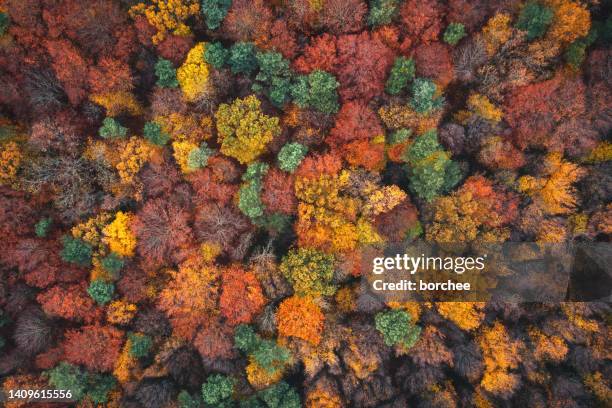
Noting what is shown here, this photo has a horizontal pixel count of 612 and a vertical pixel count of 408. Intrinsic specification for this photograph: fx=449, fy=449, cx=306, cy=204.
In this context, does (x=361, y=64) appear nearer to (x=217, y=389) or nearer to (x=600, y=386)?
(x=217, y=389)

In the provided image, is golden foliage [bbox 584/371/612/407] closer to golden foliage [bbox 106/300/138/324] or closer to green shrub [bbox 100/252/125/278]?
golden foliage [bbox 106/300/138/324]

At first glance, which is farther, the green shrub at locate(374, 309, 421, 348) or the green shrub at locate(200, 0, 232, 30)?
the green shrub at locate(374, 309, 421, 348)

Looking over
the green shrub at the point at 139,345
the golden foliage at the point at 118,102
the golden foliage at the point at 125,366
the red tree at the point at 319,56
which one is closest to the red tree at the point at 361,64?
the red tree at the point at 319,56

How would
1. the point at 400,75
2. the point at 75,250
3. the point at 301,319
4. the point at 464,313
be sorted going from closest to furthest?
1. the point at 400,75
2. the point at 75,250
3. the point at 301,319
4. the point at 464,313

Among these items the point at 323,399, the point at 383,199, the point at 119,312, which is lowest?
the point at 323,399

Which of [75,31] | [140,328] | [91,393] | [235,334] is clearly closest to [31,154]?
[75,31]

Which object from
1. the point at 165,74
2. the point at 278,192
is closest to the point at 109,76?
the point at 165,74

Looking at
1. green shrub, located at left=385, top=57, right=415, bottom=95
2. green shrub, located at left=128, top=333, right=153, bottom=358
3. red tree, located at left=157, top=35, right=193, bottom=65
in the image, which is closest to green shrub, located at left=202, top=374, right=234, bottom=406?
green shrub, located at left=128, top=333, right=153, bottom=358

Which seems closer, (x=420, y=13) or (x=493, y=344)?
(x=420, y=13)

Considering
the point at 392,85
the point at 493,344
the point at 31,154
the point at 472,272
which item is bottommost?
the point at 493,344

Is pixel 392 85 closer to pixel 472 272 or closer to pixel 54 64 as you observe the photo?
pixel 472 272

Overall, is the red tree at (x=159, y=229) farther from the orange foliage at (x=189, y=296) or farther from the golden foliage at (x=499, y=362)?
the golden foliage at (x=499, y=362)
